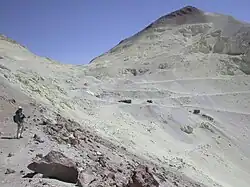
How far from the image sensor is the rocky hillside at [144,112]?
32.2 feet

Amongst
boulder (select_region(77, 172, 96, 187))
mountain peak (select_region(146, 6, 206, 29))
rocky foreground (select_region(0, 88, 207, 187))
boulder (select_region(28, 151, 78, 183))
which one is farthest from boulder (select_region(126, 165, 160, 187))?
mountain peak (select_region(146, 6, 206, 29))

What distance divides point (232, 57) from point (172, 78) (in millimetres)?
9985

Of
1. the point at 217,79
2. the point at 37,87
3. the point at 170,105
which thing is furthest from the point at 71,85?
the point at 217,79

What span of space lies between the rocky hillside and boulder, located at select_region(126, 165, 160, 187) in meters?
0.02

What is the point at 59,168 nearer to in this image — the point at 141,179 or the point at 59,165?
the point at 59,165

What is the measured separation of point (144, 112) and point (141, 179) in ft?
74.1

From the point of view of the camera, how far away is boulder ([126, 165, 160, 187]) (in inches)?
291

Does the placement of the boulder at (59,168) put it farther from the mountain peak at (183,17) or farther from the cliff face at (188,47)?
the mountain peak at (183,17)

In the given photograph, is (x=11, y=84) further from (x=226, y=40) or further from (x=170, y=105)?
(x=226, y=40)

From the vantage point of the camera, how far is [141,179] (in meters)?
7.42

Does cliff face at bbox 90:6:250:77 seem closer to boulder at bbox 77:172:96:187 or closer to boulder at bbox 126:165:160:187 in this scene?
boulder at bbox 77:172:96:187

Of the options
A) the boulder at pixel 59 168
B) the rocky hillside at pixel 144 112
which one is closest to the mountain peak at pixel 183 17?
the rocky hillside at pixel 144 112

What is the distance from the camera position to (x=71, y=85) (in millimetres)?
34594

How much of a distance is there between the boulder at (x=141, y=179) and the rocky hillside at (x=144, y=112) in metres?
0.02
